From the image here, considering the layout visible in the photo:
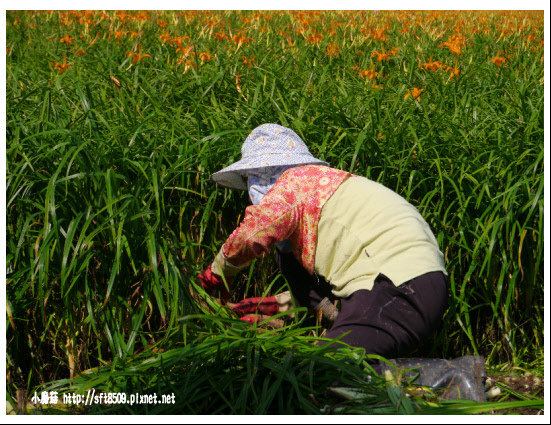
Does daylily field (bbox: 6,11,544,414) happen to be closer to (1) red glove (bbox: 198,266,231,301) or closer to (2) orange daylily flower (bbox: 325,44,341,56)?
(1) red glove (bbox: 198,266,231,301)

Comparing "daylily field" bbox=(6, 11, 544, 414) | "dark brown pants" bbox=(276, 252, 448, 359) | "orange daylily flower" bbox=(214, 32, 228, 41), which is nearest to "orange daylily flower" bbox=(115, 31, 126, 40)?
"orange daylily flower" bbox=(214, 32, 228, 41)

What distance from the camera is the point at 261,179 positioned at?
84.5 inches

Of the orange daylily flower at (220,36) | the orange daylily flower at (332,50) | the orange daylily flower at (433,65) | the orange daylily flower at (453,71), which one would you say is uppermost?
the orange daylily flower at (220,36)

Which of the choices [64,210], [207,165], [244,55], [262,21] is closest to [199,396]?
[64,210]

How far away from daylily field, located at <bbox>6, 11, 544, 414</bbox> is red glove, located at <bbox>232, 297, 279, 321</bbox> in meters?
0.07

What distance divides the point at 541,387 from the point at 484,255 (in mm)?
528

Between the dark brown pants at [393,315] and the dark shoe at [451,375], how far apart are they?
74 millimetres

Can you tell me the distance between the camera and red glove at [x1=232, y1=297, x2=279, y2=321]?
89.6 inches

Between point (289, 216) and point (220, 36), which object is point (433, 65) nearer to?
point (220, 36)

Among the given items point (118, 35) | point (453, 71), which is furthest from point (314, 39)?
point (118, 35)

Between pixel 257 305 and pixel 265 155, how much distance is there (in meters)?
0.59

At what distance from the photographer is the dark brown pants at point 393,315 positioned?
72.0 inches

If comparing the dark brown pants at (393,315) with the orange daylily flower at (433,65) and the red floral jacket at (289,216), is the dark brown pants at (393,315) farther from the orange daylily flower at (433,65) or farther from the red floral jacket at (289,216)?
the orange daylily flower at (433,65)

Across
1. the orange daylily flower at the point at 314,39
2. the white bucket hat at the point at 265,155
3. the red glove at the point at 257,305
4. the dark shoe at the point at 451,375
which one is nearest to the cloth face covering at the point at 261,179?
the white bucket hat at the point at 265,155
